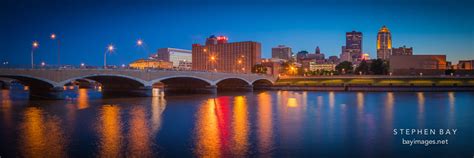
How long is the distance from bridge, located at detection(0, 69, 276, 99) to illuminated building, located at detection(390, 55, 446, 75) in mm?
60500

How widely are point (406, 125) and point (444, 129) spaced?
247cm

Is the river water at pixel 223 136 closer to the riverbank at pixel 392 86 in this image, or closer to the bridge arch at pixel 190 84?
the bridge arch at pixel 190 84

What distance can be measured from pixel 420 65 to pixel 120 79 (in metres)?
103

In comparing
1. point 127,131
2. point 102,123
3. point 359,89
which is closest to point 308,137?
point 127,131

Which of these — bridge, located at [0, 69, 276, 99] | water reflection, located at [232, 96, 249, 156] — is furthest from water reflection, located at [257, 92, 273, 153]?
bridge, located at [0, 69, 276, 99]

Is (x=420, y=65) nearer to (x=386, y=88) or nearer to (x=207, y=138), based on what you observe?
(x=386, y=88)

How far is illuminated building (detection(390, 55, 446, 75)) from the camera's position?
401 feet

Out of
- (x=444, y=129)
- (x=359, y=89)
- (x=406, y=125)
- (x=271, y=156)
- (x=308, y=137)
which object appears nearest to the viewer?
(x=271, y=156)

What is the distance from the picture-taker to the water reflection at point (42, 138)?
15.6 meters

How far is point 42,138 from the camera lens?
1891cm

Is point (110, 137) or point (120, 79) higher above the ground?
point (120, 79)

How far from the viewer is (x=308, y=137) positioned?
19984mm

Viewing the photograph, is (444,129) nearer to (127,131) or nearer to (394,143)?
(394,143)

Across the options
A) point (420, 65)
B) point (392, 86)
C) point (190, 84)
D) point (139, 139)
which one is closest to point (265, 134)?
point (139, 139)
